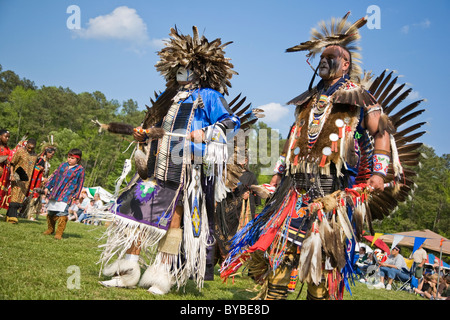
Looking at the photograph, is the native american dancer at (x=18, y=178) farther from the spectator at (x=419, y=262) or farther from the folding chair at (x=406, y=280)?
the spectator at (x=419, y=262)

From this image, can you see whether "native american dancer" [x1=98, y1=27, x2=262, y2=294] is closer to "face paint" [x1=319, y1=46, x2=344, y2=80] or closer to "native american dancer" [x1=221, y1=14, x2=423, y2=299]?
"native american dancer" [x1=221, y1=14, x2=423, y2=299]

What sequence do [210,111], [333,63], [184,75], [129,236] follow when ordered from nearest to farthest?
[333,63] → [129,236] → [210,111] → [184,75]

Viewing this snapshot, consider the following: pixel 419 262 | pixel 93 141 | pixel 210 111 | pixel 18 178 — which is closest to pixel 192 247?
pixel 210 111

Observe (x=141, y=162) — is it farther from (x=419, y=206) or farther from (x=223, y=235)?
(x=419, y=206)

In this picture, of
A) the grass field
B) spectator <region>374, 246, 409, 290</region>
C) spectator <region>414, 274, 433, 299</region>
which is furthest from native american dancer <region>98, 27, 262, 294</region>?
spectator <region>374, 246, 409, 290</region>

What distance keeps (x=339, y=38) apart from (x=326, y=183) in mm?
1283

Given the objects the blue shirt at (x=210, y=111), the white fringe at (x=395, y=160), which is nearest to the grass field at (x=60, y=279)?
the white fringe at (x=395, y=160)

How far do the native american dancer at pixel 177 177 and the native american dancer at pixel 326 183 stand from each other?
0.76 meters

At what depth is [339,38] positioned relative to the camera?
10.5 ft

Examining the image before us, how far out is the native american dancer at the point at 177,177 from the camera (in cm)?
359

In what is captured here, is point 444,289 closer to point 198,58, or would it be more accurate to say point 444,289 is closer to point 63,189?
point 198,58

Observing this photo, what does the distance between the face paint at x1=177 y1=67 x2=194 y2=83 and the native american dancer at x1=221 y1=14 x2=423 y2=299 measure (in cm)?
132

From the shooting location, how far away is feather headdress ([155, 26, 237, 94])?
4.01 meters

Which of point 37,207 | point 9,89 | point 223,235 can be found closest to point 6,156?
point 37,207
